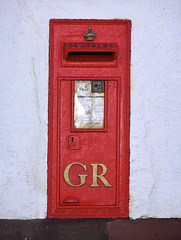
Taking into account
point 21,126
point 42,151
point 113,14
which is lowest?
point 42,151

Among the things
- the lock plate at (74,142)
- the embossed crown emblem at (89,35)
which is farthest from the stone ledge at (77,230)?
the embossed crown emblem at (89,35)

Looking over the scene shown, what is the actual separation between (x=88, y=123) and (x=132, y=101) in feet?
1.44

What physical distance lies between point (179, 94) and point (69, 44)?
1.06 meters

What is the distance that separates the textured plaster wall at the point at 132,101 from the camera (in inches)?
83.3

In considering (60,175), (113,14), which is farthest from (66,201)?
(113,14)

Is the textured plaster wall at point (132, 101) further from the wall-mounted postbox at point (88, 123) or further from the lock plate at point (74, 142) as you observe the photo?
the lock plate at point (74, 142)

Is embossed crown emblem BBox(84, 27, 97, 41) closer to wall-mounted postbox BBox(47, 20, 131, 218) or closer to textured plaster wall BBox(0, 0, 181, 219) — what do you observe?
wall-mounted postbox BBox(47, 20, 131, 218)

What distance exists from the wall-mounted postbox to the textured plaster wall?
8cm

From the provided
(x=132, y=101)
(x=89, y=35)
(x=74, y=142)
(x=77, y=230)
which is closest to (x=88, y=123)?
(x=74, y=142)

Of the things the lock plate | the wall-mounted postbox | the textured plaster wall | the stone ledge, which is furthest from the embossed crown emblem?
the stone ledge

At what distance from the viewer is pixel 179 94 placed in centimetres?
217

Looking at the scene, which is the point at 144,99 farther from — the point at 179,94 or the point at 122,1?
the point at 122,1

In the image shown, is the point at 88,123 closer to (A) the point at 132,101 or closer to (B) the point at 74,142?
(B) the point at 74,142

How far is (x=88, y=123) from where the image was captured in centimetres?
213
